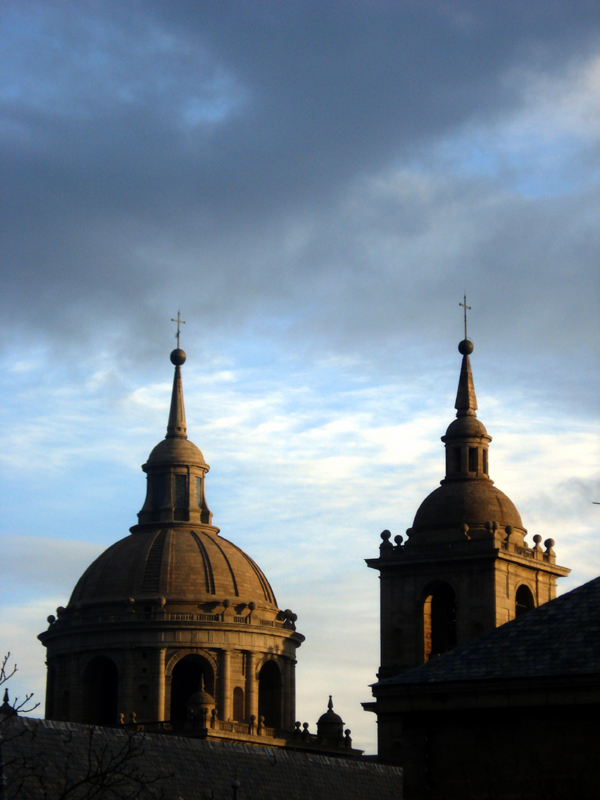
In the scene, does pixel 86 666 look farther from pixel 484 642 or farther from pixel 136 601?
pixel 484 642

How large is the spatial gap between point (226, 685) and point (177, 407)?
77.7 ft

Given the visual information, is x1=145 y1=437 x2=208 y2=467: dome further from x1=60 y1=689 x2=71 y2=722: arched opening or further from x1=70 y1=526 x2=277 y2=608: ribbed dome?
x1=60 y1=689 x2=71 y2=722: arched opening

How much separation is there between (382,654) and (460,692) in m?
56.9

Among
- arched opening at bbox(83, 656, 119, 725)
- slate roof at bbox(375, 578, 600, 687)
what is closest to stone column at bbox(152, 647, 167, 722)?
arched opening at bbox(83, 656, 119, 725)

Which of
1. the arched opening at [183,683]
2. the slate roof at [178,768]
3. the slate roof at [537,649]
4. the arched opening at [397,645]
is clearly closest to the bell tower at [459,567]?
the arched opening at [397,645]

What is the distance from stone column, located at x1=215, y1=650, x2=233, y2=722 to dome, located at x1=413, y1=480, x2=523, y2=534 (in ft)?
79.3

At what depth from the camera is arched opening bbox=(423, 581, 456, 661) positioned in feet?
323

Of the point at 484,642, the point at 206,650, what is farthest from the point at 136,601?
the point at 484,642

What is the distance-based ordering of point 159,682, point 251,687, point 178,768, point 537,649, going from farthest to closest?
point 251,687 < point 159,682 < point 178,768 < point 537,649

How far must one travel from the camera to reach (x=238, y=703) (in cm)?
12050

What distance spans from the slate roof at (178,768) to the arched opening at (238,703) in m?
46.0

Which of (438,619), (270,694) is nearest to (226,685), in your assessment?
(270,694)

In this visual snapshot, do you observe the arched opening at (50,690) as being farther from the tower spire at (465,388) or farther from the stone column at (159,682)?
the tower spire at (465,388)

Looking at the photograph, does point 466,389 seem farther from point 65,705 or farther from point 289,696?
point 65,705
